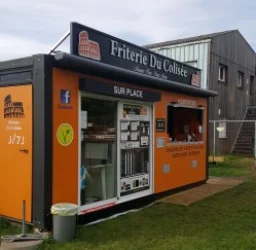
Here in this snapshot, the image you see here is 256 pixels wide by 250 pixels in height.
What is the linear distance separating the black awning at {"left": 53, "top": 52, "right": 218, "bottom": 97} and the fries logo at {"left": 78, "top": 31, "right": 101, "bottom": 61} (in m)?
0.20

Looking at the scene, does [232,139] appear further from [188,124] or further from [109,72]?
[109,72]

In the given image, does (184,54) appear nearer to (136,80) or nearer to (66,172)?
(136,80)

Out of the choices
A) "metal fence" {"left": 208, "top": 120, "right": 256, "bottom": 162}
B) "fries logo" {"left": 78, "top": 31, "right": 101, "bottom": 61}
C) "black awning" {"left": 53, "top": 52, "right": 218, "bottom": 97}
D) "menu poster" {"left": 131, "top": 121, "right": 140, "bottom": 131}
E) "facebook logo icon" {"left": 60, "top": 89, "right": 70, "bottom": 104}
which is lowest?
"metal fence" {"left": 208, "top": 120, "right": 256, "bottom": 162}

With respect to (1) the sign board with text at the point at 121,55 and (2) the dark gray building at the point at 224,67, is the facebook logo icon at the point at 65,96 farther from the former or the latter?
(2) the dark gray building at the point at 224,67

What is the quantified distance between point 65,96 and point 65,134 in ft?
1.95

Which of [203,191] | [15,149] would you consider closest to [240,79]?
[203,191]

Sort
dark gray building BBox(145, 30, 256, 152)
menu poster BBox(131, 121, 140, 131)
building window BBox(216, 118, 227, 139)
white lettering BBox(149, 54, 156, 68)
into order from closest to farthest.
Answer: menu poster BBox(131, 121, 140, 131) → white lettering BBox(149, 54, 156, 68) → dark gray building BBox(145, 30, 256, 152) → building window BBox(216, 118, 227, 139)

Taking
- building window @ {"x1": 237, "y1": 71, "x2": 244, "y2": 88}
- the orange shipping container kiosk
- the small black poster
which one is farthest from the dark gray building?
the small black poster

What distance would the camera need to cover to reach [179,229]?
6.45 metres

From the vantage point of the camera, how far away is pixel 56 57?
19.5 feet

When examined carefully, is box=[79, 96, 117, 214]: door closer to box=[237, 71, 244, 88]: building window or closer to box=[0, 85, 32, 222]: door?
box=[0, 85, 32, 222]: door

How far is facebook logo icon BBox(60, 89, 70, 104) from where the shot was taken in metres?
6.19

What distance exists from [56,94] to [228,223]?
3.61 m

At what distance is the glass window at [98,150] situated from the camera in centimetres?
691
